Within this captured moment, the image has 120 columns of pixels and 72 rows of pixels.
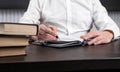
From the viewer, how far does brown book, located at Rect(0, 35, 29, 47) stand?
636 millimetres

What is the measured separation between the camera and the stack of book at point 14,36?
629 mm

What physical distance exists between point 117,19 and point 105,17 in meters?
0.82

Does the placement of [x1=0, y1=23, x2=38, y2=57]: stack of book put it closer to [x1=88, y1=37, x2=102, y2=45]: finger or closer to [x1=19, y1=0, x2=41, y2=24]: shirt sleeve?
[x1=88, y1=37, x2=102, y2=45]: finger

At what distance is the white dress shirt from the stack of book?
0.67 metres

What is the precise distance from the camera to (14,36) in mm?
651

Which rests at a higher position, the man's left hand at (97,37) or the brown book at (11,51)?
the man's left hand at (97,37)

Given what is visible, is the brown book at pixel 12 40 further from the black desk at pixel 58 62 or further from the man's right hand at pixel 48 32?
the man's right hand at pixel 48 32

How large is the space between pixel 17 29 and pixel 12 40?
3cm

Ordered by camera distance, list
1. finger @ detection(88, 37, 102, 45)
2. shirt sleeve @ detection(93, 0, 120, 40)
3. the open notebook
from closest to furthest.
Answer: the open notebook < finger @ detection(88, 37, 102, 45) < shirt sleeve @ detection(93, 0, 120, 40)

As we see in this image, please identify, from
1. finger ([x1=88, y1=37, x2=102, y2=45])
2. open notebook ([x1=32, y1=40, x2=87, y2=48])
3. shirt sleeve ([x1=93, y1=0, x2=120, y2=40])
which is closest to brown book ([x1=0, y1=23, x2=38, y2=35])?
open notebook ([x1=32, y1=40, x2=87, y2=48])

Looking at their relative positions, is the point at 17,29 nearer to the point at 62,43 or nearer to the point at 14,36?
the point at 14,36

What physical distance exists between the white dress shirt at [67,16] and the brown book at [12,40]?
0.66m

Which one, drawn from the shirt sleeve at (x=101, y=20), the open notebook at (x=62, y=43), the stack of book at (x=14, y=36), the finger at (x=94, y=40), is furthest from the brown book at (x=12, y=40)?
the shirt sleeve at (x=101, y=20)

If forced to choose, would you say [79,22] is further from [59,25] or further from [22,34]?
[22,34]
